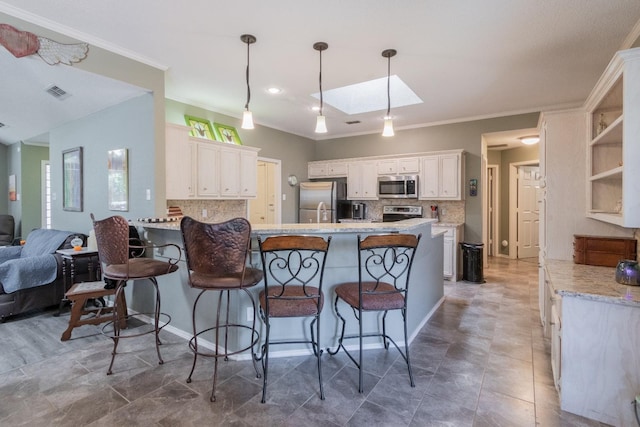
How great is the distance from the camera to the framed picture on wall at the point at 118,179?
355 centimetres

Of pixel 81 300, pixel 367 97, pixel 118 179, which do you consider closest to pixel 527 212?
pixel 367 97

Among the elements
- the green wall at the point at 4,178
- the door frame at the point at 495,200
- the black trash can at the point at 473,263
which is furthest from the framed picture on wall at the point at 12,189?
the door frame at the point at 495,200

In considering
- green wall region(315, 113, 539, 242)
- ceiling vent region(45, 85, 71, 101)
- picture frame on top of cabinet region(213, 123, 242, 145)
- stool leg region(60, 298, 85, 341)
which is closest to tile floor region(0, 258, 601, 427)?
stool leg region(60, 298, 85, 341)

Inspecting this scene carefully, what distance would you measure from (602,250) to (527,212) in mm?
5574

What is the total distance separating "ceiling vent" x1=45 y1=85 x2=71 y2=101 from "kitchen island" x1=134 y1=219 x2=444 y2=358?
1.79 meters

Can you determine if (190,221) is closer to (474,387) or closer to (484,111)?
(474,387)

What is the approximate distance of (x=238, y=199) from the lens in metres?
5.11

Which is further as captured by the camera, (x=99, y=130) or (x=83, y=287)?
(x=99, y=130)

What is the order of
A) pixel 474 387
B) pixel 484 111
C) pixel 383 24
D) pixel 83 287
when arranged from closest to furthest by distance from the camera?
pixel 474 387 → pixel 383 24 → pixel 83 287 → pixel 484 111

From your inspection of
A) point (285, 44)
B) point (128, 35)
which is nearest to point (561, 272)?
point (285, 44)

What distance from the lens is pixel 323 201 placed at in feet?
20.2

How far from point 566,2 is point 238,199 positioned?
438 cm

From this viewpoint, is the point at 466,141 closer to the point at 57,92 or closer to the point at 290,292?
the point at 290,292

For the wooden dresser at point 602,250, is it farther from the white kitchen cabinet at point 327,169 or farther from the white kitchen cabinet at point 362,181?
the white kitchen cabinet at point 327,169
